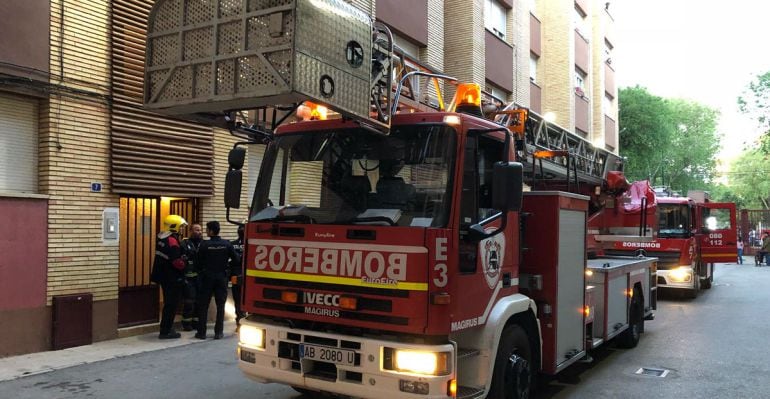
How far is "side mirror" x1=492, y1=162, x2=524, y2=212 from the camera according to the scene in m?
4.16

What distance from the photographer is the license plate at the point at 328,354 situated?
4125 millimetres

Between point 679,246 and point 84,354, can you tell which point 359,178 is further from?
point 679,246

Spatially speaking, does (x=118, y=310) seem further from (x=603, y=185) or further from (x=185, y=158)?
(x=603, y=185)

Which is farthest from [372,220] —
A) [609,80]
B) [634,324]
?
[609,80]

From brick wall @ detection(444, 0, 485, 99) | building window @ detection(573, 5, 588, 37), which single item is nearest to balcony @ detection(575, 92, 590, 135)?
building window @ detection(573, 5, 588, 37)

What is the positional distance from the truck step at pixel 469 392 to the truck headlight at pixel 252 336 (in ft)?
5.09

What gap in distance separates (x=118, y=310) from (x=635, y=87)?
36602mm

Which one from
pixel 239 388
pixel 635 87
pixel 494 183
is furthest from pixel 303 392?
pixel 635 87

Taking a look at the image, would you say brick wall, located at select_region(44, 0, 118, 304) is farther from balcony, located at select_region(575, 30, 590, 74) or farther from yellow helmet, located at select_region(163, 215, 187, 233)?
balcony, located at select_region(575, 30, 590, 74)

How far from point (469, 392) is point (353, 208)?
162 cm

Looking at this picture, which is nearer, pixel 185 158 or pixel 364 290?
pixel 364 290

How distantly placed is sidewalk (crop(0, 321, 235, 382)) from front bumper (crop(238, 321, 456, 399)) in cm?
348

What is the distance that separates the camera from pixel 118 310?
856 centimetres

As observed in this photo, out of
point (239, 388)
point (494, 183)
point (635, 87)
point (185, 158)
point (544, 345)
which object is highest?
point (635, 87)
